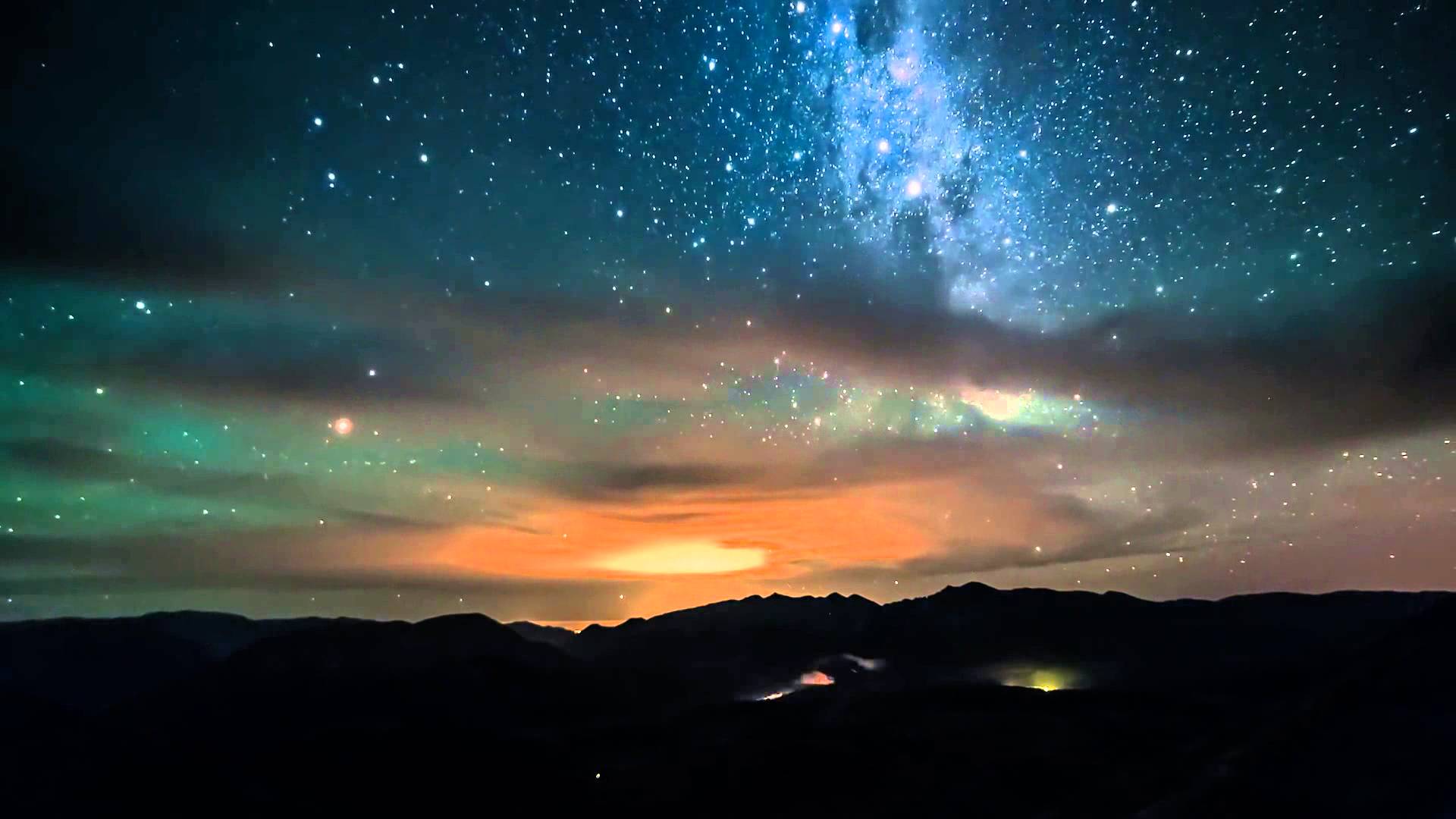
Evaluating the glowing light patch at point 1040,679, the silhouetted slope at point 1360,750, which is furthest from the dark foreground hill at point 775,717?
the glowing light patch at point 1040,679

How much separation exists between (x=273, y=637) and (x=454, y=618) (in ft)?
81.0

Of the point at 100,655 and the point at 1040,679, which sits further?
the point at 100,655

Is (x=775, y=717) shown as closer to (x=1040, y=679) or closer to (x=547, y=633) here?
(x=1040, y=679)

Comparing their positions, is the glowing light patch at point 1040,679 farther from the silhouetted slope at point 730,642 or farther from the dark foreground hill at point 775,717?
the silhouetted slope at point 730,642

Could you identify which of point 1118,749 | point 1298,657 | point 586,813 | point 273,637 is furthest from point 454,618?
point 1298,657

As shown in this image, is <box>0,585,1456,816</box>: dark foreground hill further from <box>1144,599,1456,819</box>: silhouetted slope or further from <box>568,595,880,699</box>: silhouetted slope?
<box>568,595,880,699</box>: silhouetted slope

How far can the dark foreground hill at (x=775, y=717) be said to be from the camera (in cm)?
4616

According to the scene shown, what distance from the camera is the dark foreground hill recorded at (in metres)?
46.2

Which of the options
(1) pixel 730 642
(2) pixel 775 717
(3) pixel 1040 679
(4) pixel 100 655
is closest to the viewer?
(2) pixel 775 717

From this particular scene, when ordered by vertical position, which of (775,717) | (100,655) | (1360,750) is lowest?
(775,717)

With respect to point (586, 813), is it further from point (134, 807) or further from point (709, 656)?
point (709, 656)

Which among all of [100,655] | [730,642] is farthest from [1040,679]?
[100,655]

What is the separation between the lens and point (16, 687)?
91438 millimetres

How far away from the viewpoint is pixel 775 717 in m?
74.6
